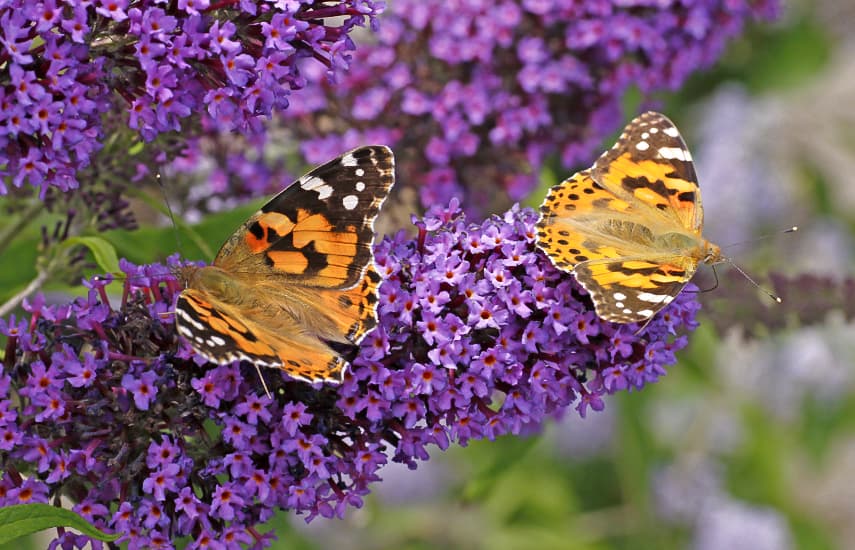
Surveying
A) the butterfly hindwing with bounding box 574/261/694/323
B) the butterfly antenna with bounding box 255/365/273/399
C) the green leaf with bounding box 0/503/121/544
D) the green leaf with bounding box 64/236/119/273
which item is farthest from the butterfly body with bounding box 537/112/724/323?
the green leaf with bounding box 0/503/121/544

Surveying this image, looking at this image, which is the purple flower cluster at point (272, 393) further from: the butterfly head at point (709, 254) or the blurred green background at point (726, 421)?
the blurred green background at point (726, 421)

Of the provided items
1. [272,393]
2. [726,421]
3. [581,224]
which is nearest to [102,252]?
[272,393]

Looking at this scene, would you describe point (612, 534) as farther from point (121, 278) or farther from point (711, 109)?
point (121, 278)

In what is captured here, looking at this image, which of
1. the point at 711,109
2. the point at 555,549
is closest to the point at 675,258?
the point at 555,549

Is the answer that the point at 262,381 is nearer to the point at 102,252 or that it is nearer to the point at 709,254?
the point at 102,252

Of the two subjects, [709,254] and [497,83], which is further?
[497,83]

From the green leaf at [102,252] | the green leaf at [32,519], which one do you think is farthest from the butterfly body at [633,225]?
the green leaf at [32,519]
